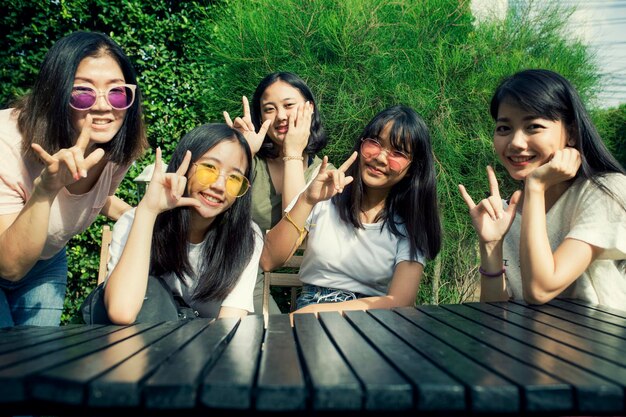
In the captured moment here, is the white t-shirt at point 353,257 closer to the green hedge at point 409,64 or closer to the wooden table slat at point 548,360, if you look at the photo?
the wooden table slat at point 548,360

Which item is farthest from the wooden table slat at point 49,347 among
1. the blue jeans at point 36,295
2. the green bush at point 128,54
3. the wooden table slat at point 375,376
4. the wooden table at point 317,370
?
the green bush at point 128,54

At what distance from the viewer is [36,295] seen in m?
2.59

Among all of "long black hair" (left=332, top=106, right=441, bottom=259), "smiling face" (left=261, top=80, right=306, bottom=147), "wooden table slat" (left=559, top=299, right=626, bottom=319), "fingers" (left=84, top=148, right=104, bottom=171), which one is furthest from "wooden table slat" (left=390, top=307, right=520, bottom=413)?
"smiling face" (left=261, top=80, right=306, bottom=147)

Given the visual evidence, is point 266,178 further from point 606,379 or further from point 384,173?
point 606,379

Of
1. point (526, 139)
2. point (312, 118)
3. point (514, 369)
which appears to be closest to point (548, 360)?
point (514, 369)

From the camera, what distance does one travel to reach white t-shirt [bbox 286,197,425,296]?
2891 mm

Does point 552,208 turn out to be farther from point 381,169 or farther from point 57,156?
point 57,156

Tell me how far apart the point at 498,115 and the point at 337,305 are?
1.11 meters

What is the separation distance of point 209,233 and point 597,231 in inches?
62.6

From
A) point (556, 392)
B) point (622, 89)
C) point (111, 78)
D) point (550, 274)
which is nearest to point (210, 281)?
point (111, 78)

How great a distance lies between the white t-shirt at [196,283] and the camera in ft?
7.89

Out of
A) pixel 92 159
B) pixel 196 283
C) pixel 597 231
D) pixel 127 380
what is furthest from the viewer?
pixel 196 283

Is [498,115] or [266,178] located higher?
[498,115]

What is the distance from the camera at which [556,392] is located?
104 centimetres
